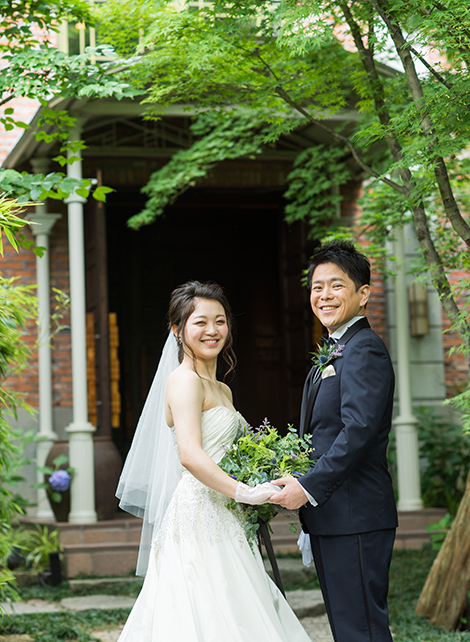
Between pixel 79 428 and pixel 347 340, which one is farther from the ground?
pixel 347 340

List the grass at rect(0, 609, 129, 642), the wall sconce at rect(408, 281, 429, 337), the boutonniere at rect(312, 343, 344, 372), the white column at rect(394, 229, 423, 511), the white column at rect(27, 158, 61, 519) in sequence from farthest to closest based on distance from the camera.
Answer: the wall sconce at rect(408, 281, 429, 337)
the white column at rect(27, 158, 61, 519)
the white column at rect(394, 229, 423, 511)
the grass at rect(0, 609, 129, 642)
the boutonniere at rect(312, 343, 344, 372)

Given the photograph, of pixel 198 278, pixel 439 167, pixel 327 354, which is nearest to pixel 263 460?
pixel 327 354

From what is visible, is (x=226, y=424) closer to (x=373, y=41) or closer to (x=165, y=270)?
(x=373, y=41)

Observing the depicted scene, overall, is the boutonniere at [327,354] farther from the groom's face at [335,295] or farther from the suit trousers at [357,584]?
the suit trousers at [357,584]

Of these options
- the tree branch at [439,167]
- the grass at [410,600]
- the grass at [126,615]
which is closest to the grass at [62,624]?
the grass at [126,615]

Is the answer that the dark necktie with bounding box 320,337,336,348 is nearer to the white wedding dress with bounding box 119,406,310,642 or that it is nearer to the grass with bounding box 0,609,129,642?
the white wedding dress with bounding box 119,406,310,642

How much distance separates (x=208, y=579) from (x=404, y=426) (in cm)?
463

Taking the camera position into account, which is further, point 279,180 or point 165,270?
point 165,270

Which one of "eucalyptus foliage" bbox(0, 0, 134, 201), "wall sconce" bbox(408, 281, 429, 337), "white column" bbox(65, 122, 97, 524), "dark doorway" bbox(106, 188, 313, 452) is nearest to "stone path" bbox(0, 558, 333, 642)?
"white column" bbox(65, 122, 97, 524)

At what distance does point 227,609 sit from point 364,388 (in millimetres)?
966

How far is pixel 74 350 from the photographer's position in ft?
21.6

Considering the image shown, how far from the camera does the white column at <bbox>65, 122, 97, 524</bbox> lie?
21.0ft

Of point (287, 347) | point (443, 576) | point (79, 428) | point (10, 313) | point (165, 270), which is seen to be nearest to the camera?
point (10, 313)

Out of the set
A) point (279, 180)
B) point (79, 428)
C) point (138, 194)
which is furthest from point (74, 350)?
point (279, 180)
